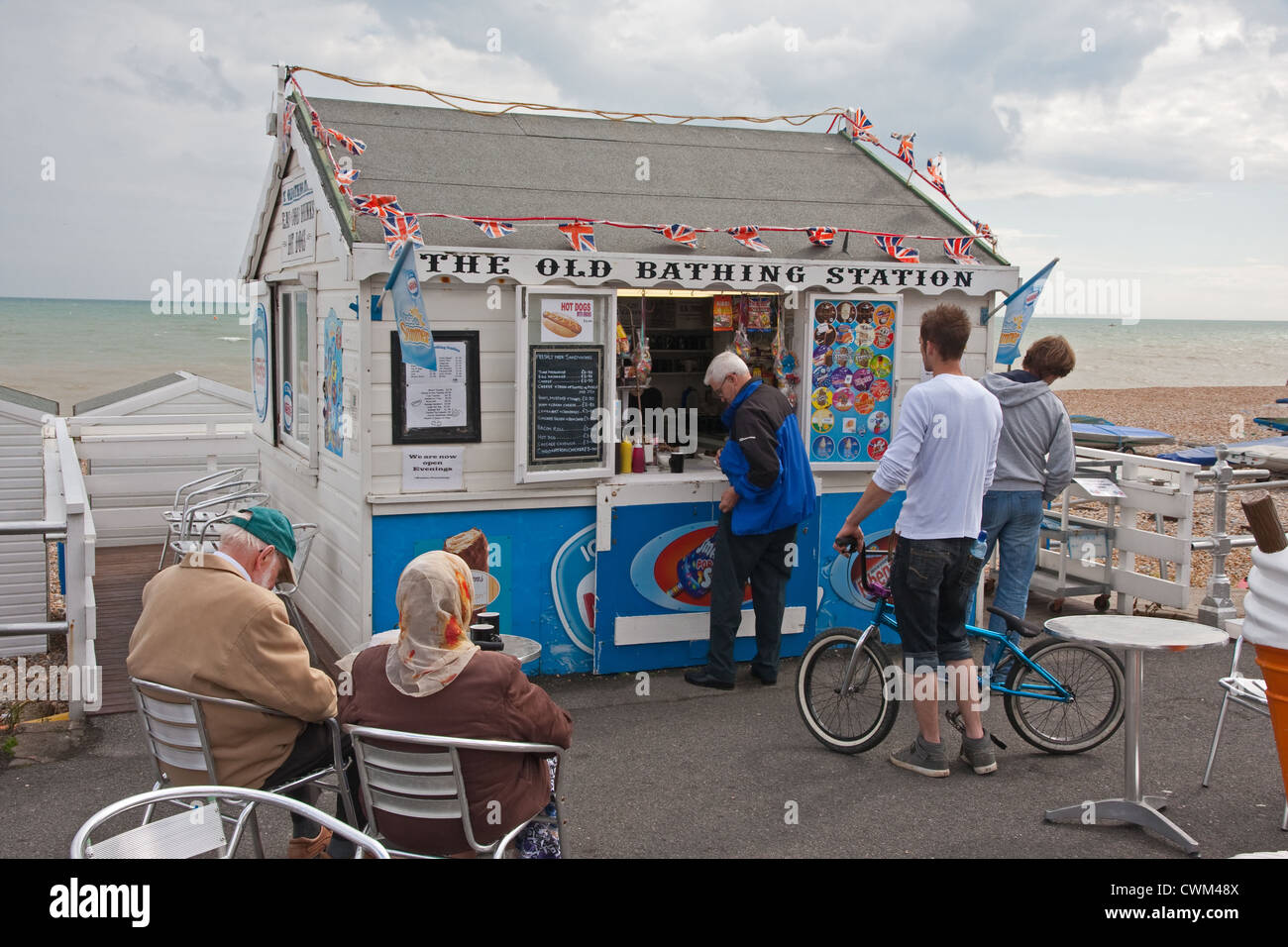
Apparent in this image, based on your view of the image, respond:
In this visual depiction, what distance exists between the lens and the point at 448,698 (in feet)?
10.3

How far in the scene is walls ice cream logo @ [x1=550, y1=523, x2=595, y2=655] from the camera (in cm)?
654

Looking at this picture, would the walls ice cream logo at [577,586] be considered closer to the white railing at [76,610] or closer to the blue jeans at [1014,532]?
the blue jeans at [1014,532]

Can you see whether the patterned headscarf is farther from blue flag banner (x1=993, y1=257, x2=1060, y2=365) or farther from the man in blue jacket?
blue flag banner (x1=993, y1=257, x2=1060, y2=365)

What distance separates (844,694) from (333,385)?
11.5 feet

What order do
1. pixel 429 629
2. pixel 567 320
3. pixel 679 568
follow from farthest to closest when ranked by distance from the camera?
pixel 679 568
pixel 567 320
pixel 429 629

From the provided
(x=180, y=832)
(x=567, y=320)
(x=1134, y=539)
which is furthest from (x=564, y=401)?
(x=1134, y=539)

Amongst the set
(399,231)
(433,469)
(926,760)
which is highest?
(399,231)

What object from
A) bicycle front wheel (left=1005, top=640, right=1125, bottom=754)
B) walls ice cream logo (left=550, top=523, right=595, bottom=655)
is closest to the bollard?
bicycle front wheel (left=1005, top=640, right=1125, bottom=754)

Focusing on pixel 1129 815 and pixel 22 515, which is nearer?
pixel 1129 815

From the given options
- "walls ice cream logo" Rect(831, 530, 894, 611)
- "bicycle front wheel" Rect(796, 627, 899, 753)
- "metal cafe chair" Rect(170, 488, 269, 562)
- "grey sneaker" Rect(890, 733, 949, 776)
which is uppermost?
"metal cafe chair" Rect(170, 488, 269, 562)

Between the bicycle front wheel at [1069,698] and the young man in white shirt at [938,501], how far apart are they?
0.40 metres

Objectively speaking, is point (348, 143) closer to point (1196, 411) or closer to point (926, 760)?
point (926, 760)

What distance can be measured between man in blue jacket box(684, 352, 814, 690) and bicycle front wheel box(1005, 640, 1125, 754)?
1521 mm

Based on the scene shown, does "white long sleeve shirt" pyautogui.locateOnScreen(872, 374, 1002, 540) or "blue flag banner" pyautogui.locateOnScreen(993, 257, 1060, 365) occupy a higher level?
"blue flag banner" pyautogui.locateOnScreen(993, 257, 1060, 365)
